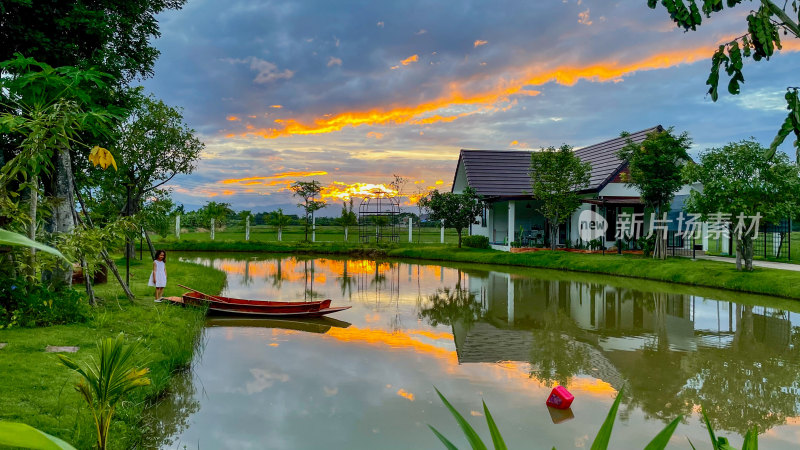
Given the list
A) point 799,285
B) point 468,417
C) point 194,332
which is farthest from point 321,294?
point 799,285

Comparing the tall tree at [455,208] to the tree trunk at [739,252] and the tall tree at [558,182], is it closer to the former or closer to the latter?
the tall tree at [558,182]

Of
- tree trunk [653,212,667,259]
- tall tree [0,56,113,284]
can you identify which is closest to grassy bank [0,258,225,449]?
tall tree [0,56,113,284]

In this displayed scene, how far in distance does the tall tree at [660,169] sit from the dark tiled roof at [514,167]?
11.5 feet

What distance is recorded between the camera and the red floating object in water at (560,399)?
646 cm

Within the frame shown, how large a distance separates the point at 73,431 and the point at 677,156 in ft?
73.0

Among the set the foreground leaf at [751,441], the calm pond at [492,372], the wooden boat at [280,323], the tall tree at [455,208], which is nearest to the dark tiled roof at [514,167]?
the tall tree at [455,208]

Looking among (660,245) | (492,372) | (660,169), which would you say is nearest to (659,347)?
(492,372)

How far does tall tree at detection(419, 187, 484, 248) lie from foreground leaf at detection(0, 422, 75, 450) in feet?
90.2

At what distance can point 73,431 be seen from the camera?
4742 millimetres

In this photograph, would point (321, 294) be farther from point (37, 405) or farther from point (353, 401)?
point (37, 405)

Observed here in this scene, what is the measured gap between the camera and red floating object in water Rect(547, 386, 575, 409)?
6457mm

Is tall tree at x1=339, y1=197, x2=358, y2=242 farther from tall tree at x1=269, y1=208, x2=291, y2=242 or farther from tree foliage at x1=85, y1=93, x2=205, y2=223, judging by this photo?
tree foliage at x1=85, y1=93, x2=205, y2=223

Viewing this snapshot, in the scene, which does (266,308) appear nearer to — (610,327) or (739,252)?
(610,327)

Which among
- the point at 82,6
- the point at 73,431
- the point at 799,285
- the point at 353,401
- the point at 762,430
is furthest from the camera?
the point at 799,285
